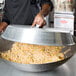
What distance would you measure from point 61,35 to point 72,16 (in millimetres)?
2684

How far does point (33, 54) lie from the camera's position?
741 mm

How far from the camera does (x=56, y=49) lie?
76cm

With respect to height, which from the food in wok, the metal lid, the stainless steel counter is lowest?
the stainless steel counter

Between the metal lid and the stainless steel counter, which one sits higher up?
the metal lid

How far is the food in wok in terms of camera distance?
71 centimetres

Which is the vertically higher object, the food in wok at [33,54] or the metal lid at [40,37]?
the metal lid at [40,37]

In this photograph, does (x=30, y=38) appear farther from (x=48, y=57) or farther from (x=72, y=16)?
(x=72, y=16)

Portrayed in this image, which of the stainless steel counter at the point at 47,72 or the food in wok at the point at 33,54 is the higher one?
the food in wok at the point at 33,54

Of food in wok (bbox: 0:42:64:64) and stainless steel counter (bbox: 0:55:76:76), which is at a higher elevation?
food in wok (bbox: 0:42:64:64)

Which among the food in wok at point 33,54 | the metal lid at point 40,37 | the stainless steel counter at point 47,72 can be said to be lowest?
the stainless steel counter at point 47,72

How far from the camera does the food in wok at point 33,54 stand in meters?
0.71

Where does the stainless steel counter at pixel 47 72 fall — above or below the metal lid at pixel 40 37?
below

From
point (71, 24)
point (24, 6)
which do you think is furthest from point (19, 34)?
point (71, 24)

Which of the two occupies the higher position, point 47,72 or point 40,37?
point 40,37
